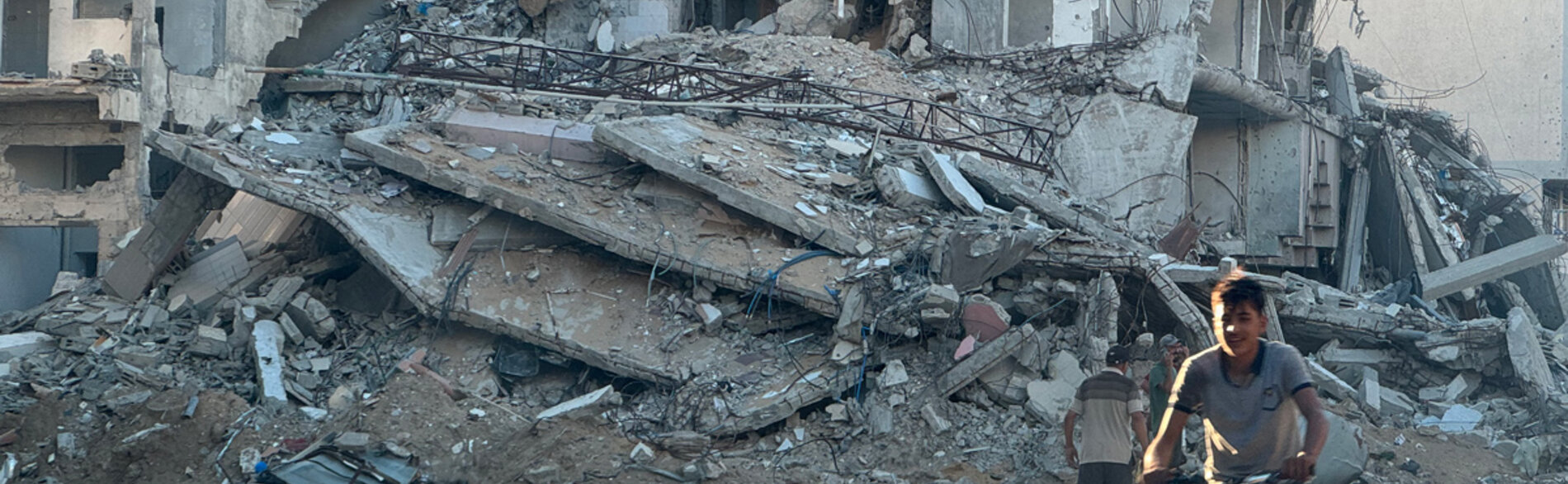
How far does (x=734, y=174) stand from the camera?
9.80m

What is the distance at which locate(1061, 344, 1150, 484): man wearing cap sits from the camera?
20.3ft

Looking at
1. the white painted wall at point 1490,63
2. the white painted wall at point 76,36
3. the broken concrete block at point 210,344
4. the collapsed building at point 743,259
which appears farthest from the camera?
the white painted wall at point 1490,63

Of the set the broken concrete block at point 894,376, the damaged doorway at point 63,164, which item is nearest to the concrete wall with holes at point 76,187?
the damaged doorway at point 63,164

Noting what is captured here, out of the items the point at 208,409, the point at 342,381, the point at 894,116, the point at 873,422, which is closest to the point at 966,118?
the point at 894,116

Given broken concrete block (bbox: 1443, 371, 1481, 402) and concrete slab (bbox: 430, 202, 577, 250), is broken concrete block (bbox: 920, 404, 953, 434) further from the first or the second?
broken concrete block (bbox: 1443, 371, 1481, 402)

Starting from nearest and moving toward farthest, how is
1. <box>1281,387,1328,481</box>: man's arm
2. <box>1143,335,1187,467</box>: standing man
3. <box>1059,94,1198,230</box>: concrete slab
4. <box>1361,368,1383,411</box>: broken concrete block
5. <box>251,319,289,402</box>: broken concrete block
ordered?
<box>1281,387,1328,481</box>: man's arm, <box>1143,335,1187,467</box>: standing man, <box>1361,368,1383,411</box>: broken concrete block, <box>251,319,289,402</box>: broken concrete block, <box>1059,94,1198,230</box>: concrete slab

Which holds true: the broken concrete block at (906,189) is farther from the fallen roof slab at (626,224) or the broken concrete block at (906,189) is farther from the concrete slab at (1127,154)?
the concrete slab at (1127,154)

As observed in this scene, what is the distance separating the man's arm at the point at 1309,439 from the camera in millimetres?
3500

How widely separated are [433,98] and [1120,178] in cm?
693

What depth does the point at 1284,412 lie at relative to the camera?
12.1 feet

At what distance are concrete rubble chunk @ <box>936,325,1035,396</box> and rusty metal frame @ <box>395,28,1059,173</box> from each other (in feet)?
11.5

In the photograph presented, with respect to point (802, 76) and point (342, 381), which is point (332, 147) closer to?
point (342, 381)

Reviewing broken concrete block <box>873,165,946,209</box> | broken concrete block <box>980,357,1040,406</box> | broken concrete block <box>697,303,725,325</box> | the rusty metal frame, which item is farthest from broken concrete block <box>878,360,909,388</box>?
the rusty metal frame

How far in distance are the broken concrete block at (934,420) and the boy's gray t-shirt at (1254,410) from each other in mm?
4268
